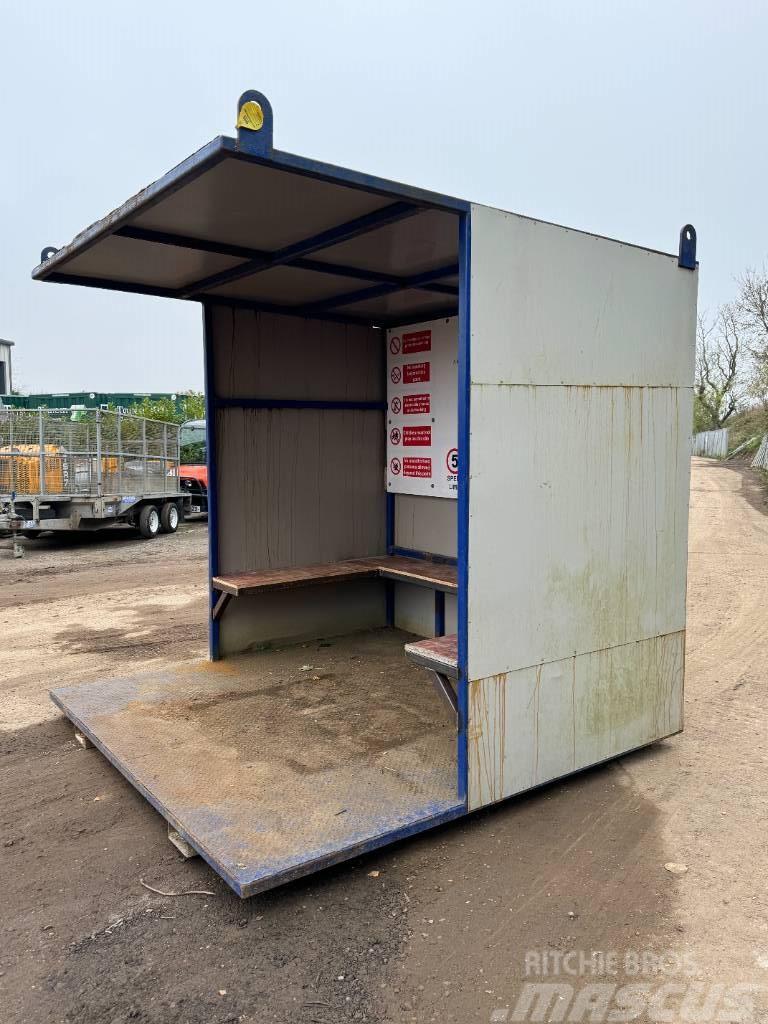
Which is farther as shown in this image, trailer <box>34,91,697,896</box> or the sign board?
the sign board

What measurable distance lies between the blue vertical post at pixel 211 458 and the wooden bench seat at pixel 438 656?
2.18 m

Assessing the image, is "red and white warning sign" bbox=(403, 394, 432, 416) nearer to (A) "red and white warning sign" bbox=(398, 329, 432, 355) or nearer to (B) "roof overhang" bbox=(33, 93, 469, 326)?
(A) "red and white warning sign" bbox=(398, 329, 432, 355)

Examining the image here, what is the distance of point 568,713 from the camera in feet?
12.6

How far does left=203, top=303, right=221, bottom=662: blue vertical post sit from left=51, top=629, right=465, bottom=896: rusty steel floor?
26 cm

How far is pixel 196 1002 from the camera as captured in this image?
246 cm

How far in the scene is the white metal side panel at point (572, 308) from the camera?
11.1ft

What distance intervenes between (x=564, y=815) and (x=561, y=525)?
134cm

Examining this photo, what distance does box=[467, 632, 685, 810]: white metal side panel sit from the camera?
351 cm

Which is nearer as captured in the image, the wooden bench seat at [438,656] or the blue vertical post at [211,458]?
the wooden bench seat at [438,656]

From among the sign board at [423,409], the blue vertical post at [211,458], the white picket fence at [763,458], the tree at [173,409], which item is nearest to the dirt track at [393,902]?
the blue vertical post at [211,458]

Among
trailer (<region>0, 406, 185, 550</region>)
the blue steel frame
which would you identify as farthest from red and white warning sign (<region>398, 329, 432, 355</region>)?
trailer (<region>0, 406, 185, 550</region>)

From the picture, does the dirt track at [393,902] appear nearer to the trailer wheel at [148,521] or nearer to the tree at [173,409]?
the trailer wheel at [148,521]

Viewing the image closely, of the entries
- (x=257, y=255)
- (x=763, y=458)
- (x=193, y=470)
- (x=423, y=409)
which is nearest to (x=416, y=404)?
(x=423, y=409)

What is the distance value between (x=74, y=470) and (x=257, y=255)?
8953mm
